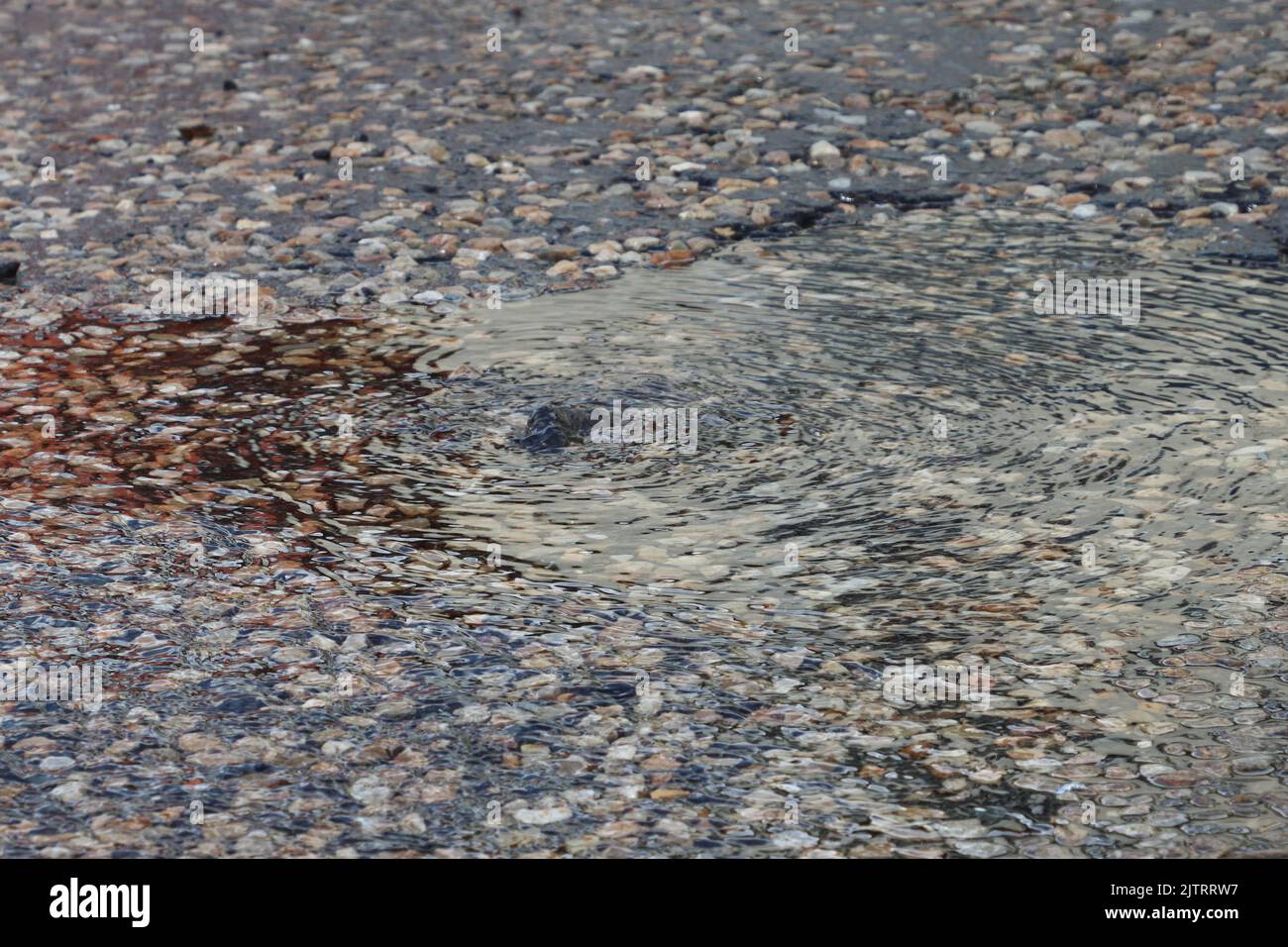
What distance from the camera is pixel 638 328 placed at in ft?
34.4

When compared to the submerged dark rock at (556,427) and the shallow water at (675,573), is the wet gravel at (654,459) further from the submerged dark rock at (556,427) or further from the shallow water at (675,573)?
the submerged dark rock at (556,427)

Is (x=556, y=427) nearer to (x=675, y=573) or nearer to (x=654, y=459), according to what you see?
(x=654, y=459)

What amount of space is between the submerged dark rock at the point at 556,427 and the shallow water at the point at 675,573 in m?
0.15

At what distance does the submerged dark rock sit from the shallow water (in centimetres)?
15

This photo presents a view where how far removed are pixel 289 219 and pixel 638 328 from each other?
12.1 feet

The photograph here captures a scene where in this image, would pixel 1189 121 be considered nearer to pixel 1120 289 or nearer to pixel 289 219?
pixel 1120 289

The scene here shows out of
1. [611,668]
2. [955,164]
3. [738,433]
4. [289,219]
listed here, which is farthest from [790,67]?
[611,668]

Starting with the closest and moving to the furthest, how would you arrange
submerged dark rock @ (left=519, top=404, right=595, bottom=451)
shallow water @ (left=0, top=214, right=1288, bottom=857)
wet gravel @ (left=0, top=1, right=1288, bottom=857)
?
shallow water @ (left=0, top=214, right=1288, bottom=857) → wet gravel @ (left=0, top=1, right=1288, bottom=857) → submerged dark rock @ (left=519, top=404, right=595, bottom=451)

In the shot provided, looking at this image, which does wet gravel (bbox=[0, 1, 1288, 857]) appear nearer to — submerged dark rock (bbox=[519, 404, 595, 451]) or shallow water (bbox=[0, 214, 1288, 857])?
shallow water (bbox=[0, 214, 1288, 857])

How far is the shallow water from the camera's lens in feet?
19.4

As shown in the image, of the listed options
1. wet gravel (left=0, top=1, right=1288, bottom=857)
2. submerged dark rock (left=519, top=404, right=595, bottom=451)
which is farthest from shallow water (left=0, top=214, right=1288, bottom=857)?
submerged dark rock (left=519, top=404, right=595, bottom=451)

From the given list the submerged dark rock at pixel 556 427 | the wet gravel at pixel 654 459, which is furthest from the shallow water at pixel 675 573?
the submerged dark rock at pixel 556 427

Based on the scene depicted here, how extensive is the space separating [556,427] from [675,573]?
1665 mm

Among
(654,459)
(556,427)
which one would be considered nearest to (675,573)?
(654,459)
